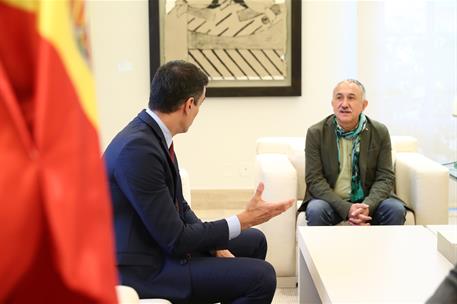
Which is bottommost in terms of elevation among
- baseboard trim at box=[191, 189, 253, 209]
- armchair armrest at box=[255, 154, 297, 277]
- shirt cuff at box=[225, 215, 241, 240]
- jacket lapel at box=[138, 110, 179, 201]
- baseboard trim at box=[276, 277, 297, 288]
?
baseboard trim at box=[276, 277, 297, 288]

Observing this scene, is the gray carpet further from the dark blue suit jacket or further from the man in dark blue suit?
the dark blue suit jacket

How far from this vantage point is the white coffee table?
6.54 feet

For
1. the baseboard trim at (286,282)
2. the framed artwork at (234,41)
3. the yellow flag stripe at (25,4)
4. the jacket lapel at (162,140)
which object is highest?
the framed artwork at (234,41)

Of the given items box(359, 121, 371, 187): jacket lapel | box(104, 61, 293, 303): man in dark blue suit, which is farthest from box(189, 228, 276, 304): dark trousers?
box(359, 121, 371, 187): jacket lapel

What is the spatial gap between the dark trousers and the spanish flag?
1555mm

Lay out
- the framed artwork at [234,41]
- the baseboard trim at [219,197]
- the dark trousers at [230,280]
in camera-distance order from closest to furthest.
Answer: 1. the dark trousers at [230,280]
2. the framed artwork at [234,41]
3. the baseboard trim at [219,197]

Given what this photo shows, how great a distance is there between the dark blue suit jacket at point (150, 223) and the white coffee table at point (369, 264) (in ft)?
1.25

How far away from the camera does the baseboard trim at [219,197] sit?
17.2 feet

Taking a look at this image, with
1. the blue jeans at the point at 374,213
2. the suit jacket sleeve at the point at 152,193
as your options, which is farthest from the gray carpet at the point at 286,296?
the suit jacket sleeve at the point at 152,193

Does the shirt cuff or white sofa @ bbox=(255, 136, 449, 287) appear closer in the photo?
the shirt cuff

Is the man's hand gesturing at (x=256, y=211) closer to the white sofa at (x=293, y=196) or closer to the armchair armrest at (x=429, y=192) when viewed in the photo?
the white sofa at (x=293, y=196)

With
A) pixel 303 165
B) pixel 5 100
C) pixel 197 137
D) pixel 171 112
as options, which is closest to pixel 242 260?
pixel 171 112

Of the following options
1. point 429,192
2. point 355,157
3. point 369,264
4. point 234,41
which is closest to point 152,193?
point 369,264

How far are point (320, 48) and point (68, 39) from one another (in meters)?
4.73
